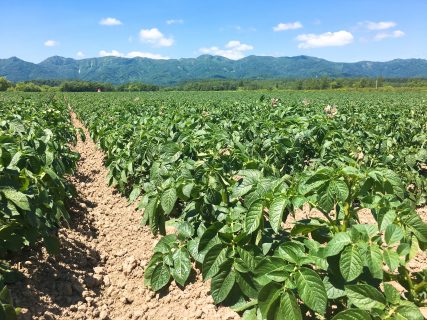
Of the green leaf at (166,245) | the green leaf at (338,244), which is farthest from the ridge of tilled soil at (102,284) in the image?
the green leaf at (338,244)

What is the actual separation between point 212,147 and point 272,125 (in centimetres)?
203

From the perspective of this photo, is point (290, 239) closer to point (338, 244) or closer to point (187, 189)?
point (338, 244)

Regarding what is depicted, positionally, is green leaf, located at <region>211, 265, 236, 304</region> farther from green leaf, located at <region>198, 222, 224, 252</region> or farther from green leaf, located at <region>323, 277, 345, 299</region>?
green leaf, located at <region>323, 277, 345, 299</region>

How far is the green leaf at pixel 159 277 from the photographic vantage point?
2.70 meters

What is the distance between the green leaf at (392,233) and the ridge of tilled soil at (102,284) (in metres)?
1.34

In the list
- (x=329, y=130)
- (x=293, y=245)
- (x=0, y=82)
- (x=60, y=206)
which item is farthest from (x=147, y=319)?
(x=0, y=82)

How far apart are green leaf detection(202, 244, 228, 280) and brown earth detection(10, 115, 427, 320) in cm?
57

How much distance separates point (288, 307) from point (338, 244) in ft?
1.24

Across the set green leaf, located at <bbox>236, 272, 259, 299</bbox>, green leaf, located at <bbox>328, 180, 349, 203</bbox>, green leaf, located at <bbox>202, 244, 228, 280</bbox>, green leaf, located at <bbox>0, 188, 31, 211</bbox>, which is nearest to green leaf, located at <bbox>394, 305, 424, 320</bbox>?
green leaf, located at <bbox>328, 180, 349, 203</bbox>

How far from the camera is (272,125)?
5.41 m

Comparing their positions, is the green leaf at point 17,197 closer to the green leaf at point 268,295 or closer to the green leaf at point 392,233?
the green leaf at point 268,295

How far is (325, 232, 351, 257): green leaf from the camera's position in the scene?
1587 mm

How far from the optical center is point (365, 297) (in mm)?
1466

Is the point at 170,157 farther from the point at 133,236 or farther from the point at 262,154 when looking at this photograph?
the point at 262,154
